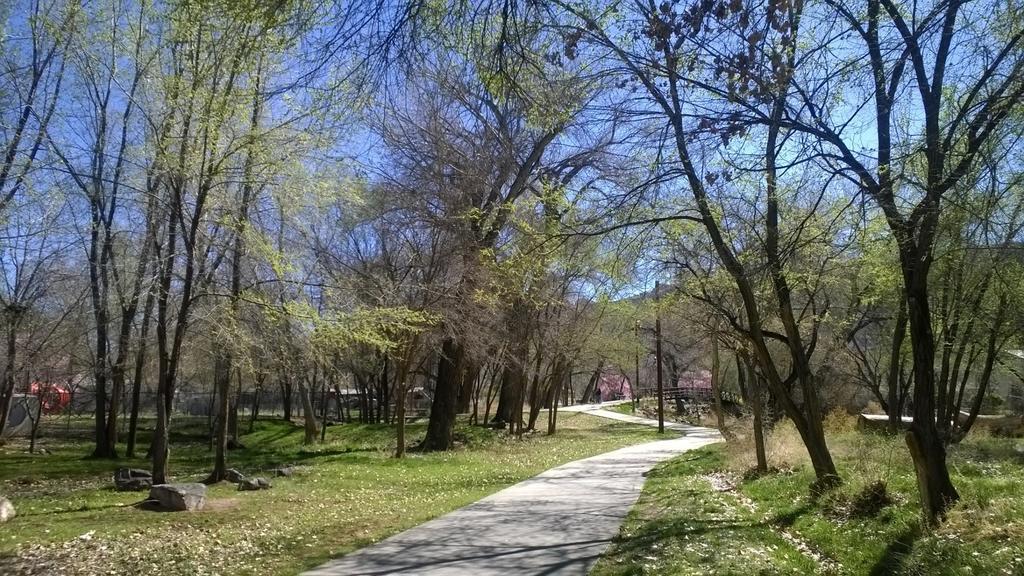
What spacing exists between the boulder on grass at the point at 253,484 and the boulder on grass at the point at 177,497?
8.12ft

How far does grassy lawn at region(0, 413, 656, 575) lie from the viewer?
7.45 metres

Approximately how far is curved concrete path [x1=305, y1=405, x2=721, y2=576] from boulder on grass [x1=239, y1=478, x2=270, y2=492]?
4.32 m

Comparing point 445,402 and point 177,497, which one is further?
point 445,402

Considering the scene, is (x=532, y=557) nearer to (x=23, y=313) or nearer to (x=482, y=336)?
(x=482, y=336)

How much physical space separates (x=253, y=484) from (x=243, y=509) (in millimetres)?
2506

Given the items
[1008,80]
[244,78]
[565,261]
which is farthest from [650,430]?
[1008,80]

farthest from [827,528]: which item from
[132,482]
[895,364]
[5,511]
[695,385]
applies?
[695,385]

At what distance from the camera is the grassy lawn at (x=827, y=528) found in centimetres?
641

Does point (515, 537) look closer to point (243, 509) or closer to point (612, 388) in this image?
point (243, 509)

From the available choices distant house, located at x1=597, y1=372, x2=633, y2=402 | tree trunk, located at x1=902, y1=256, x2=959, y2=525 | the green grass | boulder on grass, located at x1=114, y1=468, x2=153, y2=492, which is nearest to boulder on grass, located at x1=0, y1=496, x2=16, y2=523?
boulder on grass, located at x1=114, y1=468, x2=153, y2=492

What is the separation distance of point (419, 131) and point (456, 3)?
1552cm

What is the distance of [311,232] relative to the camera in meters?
18.0

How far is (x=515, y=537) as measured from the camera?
8.66m

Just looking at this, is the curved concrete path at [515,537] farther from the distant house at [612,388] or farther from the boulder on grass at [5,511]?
the distant house at [612,388]
